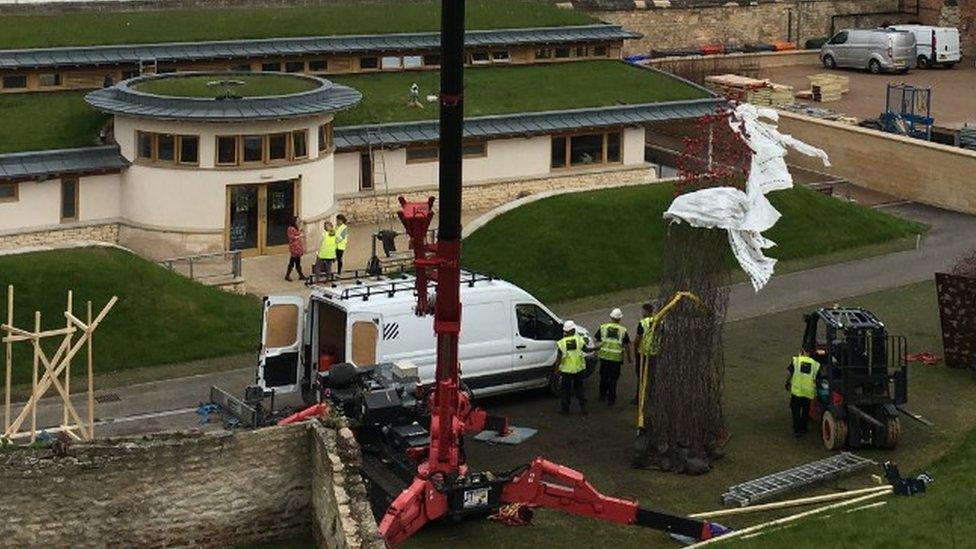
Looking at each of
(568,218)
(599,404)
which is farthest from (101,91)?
(599,404)

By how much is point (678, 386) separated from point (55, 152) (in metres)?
16.1

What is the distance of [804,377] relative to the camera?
2516 centimetres

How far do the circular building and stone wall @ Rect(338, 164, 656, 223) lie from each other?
249cm

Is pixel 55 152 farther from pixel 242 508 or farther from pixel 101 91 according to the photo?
pixel 242 508

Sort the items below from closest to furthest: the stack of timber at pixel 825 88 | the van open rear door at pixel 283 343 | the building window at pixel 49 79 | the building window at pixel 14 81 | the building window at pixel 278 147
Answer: the van open rear door at pixel 283 343 → the building window at pixel 278 147 → the building window at pixel 14 81 → the building window at pixel 49 79 → the stack of timber at pixel 825 88

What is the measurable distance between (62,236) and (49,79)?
6170 millimetres

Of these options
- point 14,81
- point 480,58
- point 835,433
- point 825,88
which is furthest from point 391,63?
point 835,433

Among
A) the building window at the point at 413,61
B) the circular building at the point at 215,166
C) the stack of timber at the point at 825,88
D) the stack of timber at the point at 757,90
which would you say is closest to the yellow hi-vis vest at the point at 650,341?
the circular building at the point at 215,166

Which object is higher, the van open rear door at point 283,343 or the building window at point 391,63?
the building window at point 391,63

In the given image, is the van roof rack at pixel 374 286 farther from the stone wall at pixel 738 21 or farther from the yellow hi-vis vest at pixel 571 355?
the stone wall at pixel 738 21

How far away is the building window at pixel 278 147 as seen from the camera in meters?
35.3

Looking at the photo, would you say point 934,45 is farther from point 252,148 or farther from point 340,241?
point 340,241

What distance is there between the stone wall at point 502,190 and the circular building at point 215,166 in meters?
2.49

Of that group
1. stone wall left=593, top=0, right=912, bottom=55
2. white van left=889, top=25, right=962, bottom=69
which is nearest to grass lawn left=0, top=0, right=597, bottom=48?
stone wall left=593, top=0, right=912, bottom=55
